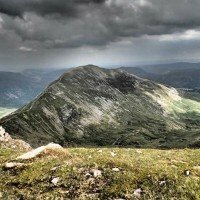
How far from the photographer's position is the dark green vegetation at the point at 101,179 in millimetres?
19109

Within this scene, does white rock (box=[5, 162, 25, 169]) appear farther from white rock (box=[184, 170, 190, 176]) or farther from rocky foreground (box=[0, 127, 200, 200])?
white rock (box=[184, 170, 190, 176])

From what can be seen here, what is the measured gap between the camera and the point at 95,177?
20.8 meters

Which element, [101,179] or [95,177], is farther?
[95,177]

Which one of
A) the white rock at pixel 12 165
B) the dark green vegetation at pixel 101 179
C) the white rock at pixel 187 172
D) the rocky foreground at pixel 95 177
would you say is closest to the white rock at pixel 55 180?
the rocky foreground at pixel 95 177

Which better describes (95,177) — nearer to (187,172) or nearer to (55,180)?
(55,180)

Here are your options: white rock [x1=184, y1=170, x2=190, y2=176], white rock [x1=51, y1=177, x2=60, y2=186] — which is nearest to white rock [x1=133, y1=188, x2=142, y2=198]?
white rock [x1=184, y1=170, x2=190, y2=176]

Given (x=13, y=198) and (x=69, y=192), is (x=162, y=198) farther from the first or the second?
(x=13, y=198)

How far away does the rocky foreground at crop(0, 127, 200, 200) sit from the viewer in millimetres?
19156

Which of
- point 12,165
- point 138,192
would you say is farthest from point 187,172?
point 12,165

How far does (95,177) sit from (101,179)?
1.46 ft

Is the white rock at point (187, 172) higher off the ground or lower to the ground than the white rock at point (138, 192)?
higher

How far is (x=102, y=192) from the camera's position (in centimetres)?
1923

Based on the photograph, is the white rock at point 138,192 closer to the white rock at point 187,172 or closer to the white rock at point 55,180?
the white rock at point 187,172

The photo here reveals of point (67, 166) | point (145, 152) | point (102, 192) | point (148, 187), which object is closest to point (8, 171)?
point (67, 166)
